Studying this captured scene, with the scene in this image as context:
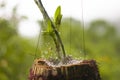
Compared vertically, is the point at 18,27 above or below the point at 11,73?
above

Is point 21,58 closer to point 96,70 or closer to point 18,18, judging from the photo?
point 18,18

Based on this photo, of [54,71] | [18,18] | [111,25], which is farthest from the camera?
[111,25]

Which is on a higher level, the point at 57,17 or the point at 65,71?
the point at 57,17

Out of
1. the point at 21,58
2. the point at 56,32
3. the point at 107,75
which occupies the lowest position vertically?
the point at 107,75

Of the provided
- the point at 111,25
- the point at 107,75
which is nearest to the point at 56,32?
the point at 107,75

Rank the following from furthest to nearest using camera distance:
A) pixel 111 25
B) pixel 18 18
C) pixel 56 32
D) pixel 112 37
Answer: pixel 111 25 < pixel 112 37 < pixel 18 18 < pixel 56 32

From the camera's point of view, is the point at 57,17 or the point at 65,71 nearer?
the point at 65,71

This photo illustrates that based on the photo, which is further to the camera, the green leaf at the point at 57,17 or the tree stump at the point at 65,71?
the green leaf at the point at 57,17

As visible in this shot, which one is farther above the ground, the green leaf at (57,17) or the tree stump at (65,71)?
the green leaf at (57,17)
